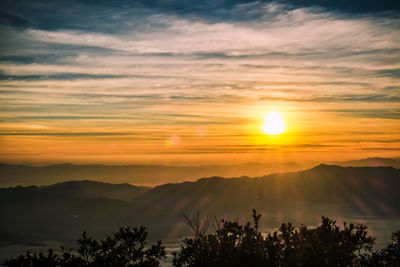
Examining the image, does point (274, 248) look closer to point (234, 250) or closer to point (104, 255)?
point (234, 250)

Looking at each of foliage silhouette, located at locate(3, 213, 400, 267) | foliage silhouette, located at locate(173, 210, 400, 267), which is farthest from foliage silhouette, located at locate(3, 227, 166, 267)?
foliage silhouette, located at locate(173, 210, 400, 267)

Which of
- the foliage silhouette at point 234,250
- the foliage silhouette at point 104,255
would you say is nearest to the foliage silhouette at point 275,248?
the foliage silhouette at point 234,250

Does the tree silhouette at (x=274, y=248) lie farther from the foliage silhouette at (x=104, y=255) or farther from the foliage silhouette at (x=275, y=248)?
the foliage silhouette at (x=104, y=255)

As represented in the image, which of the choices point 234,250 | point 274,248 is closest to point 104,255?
point 234,250

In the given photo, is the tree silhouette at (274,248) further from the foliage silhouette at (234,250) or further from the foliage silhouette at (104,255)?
the foliage silhouette at (104,255)

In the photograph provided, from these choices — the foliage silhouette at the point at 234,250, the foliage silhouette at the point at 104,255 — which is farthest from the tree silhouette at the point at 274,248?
the foliage silhouette at the point at 104,255

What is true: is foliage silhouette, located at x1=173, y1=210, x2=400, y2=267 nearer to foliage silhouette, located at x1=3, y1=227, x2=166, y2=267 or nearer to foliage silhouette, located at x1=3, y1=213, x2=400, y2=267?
foliage silhouette, located at x1=3, y1=213, x2=400, y2=267

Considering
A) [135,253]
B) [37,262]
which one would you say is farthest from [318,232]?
[37,262]

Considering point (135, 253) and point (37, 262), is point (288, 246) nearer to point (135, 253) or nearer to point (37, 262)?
point (135, 253)

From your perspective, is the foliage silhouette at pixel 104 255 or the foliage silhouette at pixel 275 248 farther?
the foliage silhouette at pixel 275 248

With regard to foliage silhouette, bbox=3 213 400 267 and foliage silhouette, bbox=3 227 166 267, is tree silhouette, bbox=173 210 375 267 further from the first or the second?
foliage silhouette, bbox=3 227 166 267

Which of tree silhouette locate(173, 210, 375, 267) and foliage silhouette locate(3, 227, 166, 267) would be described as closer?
foliage silhouette locate(3, 227, 166, 267)

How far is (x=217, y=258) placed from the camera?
78.7ft

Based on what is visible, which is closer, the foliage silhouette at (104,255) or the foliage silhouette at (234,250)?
the foliage silhouette at (104,255)
